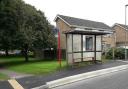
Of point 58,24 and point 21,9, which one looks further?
point 58,24

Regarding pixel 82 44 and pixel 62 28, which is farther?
pixel 62 28

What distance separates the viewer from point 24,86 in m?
14.4

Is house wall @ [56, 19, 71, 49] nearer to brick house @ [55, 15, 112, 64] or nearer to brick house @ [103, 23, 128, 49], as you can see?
brick house @ [103, 23, 128, 49]

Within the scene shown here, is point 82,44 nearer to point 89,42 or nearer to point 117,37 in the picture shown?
point 89,42

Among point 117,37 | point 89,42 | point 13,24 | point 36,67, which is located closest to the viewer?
point 36,67

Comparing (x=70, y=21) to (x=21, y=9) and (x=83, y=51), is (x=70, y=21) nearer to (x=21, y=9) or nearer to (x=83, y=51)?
(x=21, y=9)

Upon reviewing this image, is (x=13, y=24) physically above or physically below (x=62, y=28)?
below

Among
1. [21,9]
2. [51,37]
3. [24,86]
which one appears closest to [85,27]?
[51,37]

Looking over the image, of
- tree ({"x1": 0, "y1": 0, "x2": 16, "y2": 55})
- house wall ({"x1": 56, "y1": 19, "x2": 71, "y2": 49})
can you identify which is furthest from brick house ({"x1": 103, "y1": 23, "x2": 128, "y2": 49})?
tree ({"x1": 0, "y1": 0, "x2": 16, "y2": 55})

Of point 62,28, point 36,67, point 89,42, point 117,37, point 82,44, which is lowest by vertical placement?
point 36,67

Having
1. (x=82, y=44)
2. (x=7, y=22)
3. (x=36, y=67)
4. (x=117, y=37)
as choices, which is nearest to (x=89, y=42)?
(x=82, y=44)

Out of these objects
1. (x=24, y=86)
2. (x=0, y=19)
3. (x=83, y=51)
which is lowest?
(x=24, y=86)

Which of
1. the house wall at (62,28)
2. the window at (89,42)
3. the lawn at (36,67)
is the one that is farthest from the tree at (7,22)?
the house wall at (62,28)

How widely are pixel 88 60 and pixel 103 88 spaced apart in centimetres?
1155
